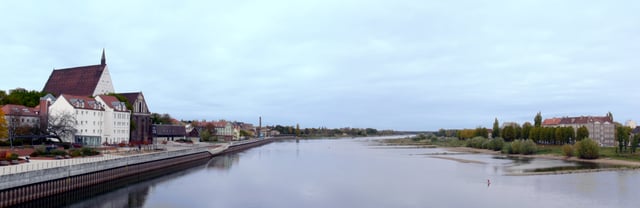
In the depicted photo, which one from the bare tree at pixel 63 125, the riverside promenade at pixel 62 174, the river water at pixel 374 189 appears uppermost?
the bare tree at pixel 63 125

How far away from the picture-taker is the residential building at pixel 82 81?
75000 mm

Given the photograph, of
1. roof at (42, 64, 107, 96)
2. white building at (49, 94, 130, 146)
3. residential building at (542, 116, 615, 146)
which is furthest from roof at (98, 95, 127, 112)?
residential building at (542, 116, 615, 146)

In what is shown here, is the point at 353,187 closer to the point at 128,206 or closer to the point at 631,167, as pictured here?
the point at 128,206

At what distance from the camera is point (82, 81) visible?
7638cm

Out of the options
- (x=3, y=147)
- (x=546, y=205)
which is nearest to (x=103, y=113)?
(x=3, y=147)

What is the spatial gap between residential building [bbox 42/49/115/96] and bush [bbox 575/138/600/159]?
75190mm

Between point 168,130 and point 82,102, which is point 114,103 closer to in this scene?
point 82,102

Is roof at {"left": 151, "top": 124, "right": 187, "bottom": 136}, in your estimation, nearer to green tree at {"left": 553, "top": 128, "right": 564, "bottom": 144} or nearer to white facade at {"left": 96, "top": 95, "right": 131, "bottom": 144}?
white facade at {"left": 96, "top": 95, "right": 131, "bottom": 144}

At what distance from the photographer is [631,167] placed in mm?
53906

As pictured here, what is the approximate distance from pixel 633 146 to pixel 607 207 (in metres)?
47.6

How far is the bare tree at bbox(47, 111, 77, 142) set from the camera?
50.2m

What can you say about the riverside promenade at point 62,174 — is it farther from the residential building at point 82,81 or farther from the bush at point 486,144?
the bush at point 486,144

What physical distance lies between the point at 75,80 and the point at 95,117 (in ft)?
70.1

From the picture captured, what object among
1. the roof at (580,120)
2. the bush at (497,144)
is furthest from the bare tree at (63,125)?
the roof at (580,120)
